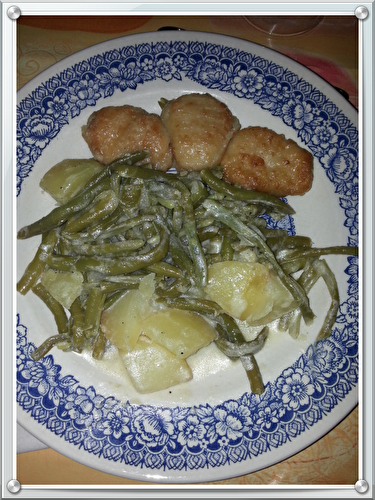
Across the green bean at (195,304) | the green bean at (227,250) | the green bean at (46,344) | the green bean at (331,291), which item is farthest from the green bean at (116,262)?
the green bean at (331,291)

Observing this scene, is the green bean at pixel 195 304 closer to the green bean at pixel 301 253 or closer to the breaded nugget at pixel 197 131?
the green bean at pixel 301 253

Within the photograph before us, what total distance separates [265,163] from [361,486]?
2594 mm

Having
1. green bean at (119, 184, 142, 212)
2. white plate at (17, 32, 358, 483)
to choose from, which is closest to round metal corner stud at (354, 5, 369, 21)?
white plate at (17, 32, 358, 483)

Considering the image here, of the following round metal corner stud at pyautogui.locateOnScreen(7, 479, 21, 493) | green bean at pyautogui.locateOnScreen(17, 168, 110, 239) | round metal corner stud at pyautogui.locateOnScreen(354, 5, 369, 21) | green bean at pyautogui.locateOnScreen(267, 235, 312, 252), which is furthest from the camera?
green bean at pyautogui.locateOnScreen(267, 235, 312, 252)

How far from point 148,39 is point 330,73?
5.84 ft

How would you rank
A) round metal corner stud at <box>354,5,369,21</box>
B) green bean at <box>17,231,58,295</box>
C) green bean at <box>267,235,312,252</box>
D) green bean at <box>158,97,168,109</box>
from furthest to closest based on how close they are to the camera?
green bean at <box>158,97,168,109</box> → green bean at <box>267,235,312,252</box> → green bean at <box>17,231,58,295</box> → round metal corner stud at <box>354,5,369,21</box>

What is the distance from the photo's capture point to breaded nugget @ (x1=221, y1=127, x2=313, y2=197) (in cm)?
309

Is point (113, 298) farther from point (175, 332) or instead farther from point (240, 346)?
point (240, 346)

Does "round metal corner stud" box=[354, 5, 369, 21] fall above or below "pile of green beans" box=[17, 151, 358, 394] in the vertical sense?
above

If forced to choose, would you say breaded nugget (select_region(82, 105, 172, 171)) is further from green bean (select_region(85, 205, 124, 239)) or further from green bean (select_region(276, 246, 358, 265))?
green bean (select_region(276, 246, 358, 265))

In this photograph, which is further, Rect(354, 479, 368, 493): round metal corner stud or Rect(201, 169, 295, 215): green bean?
Rect(201, 169, 295, 215): green bean

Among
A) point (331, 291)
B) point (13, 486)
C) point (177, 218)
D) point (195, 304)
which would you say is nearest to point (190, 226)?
point (177, 218)

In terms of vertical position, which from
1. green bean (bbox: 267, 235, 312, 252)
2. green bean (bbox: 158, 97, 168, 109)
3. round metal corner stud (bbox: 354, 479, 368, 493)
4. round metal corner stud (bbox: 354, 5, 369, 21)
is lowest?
round metal corner stud (bbox: 354, 479, 368, 493)

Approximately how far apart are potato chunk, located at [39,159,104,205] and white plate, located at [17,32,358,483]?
211mm
